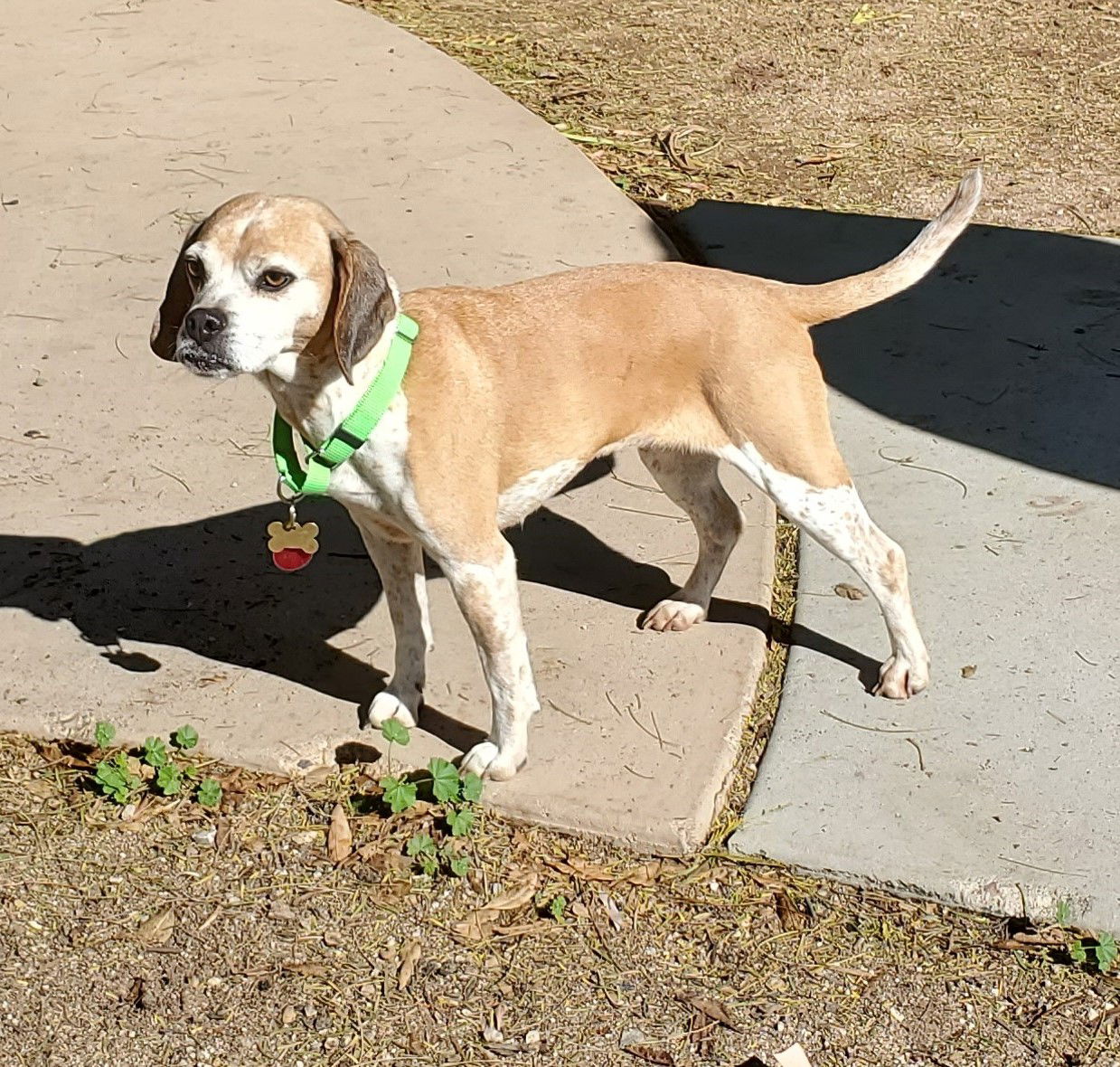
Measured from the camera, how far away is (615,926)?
12.1ft

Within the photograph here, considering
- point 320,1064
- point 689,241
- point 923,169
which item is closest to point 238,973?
point 320,1064

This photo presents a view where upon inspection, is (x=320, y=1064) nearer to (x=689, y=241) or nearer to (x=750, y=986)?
(x=750, y=986)

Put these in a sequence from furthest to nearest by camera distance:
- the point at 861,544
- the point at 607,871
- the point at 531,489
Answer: the point at 861,544 → the point at 531,489 → the point at 607,871

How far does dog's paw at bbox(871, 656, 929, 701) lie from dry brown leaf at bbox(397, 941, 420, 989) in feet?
4.76

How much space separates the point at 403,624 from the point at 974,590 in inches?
65.3

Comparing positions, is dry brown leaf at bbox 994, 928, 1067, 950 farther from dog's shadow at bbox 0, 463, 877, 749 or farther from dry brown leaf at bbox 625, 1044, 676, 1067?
dog's shadow at bbox 0, 463, 877, 749

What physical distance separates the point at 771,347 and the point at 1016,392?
1878 mm

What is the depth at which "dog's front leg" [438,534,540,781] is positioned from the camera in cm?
382

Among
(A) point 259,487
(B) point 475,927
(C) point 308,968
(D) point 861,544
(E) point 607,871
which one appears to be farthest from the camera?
(A) point 259,487

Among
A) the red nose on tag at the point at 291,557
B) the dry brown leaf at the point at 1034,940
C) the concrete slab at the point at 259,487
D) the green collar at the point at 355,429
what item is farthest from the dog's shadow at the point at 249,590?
the dry brown leaf at the point at 1034,940

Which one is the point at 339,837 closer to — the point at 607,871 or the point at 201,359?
the point at 607,871

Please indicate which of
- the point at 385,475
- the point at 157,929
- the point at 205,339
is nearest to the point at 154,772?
the point at 157,929

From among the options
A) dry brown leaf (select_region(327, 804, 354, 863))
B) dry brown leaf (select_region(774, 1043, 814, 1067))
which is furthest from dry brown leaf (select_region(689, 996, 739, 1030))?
dry brown leaf (select_region(327, 804, 354, 863))

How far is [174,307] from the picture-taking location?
372 cm
